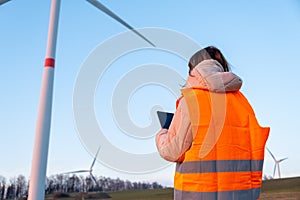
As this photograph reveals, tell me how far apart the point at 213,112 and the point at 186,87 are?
1.01 ft

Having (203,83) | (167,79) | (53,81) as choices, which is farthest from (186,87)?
(53,81)

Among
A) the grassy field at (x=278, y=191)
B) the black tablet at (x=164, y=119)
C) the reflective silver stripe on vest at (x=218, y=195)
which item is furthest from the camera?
the grassy field at (x=278, y=191)

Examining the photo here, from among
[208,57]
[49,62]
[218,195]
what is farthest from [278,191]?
[218,195]

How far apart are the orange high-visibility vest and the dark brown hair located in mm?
347

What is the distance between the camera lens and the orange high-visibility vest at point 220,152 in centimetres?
222

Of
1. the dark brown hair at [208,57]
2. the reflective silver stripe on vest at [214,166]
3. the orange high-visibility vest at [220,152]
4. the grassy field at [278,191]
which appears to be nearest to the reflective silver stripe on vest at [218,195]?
the orange high-visibility vest at [220,152]

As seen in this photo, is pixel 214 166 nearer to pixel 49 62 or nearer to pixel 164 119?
pixel 164 119

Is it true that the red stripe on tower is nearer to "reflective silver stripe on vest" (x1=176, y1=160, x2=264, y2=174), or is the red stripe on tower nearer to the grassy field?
"reflective silver stripe on vest" (x1=176, y1=160, x2=264, y2=174)

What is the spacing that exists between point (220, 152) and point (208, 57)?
2.51 feet

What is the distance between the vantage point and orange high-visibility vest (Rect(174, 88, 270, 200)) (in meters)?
2.22

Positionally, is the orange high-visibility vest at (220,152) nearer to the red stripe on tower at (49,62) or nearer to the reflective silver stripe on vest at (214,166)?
the reflective silver stripe on vest at (214,166)

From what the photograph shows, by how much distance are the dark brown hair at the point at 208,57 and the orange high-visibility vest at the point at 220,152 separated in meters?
0.35

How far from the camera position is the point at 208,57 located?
105 inches

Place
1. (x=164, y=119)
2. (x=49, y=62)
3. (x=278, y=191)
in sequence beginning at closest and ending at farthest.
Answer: (x=164, y=119) → (x=49, y=62) → (x=278, y=191)
